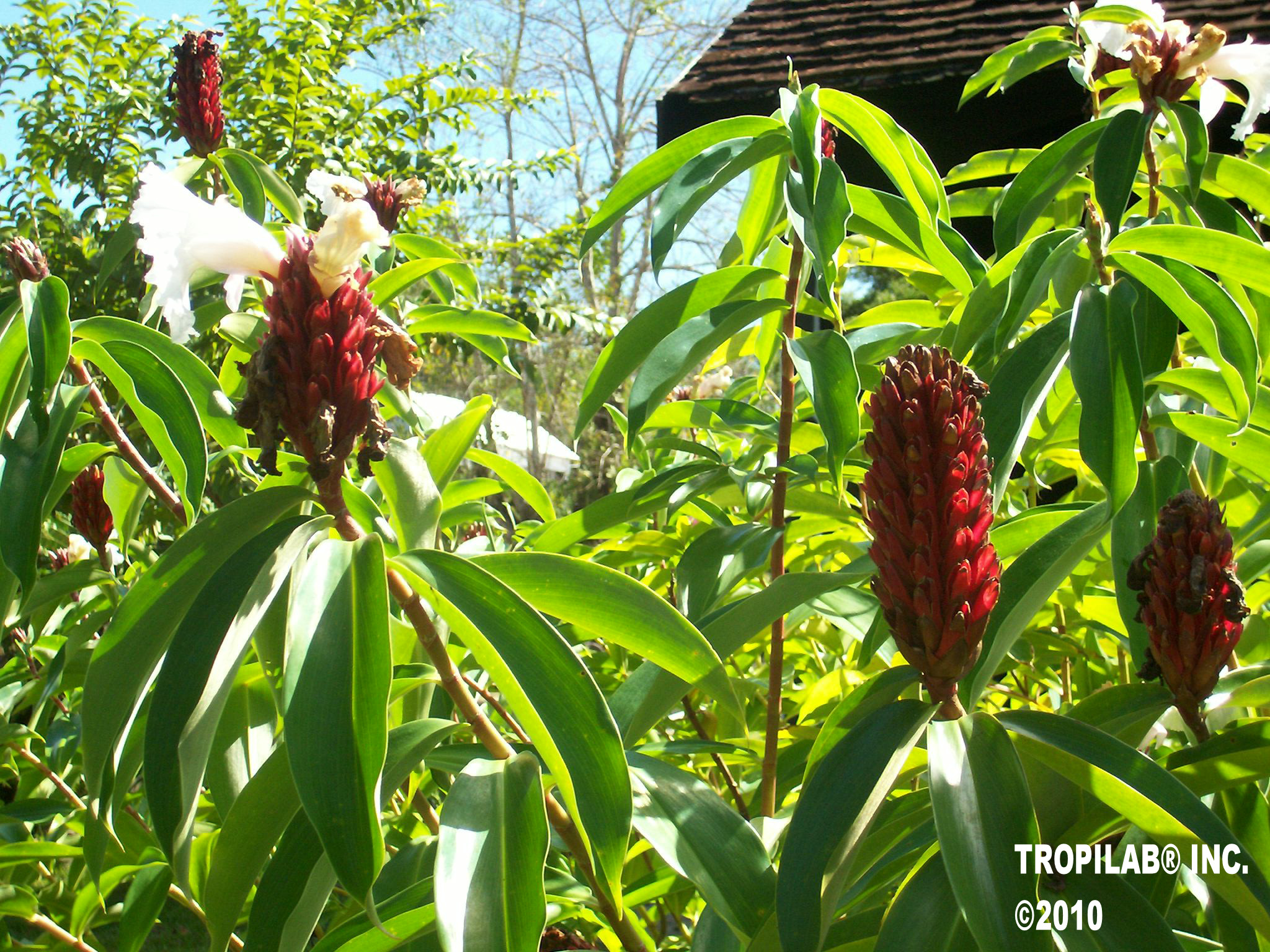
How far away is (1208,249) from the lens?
0.94 metres

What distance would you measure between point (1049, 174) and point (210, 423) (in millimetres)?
1048

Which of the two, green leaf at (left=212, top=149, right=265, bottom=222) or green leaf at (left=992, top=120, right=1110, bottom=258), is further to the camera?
green leaf at (left=212, top=149, right=265, bottom=222)

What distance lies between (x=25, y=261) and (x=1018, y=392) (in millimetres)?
1154

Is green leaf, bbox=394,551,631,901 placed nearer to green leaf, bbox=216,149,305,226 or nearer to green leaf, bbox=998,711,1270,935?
green leaf, bbox=998,711,1270,935

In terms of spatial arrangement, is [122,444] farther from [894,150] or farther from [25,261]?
[894,150]

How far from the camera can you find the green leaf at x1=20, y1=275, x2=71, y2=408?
3.15 ft

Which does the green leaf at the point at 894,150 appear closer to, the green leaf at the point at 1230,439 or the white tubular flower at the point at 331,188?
the green leaf at the point at 1230,439

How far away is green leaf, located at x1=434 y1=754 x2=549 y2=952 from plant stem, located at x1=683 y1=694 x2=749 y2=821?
0.32 meters

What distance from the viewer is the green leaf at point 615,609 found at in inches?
30.3

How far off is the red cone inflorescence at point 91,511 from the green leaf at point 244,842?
126 centimetres

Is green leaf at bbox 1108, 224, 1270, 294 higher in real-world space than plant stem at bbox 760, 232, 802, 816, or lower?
higher

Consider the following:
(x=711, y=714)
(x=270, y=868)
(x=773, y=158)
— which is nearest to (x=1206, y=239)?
(x=773, y=158)

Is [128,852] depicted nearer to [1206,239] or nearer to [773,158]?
[773,158]

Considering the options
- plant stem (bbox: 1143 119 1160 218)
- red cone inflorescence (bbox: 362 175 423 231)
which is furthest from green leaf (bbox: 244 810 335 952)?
plant stem (bbox: 1143 119 1160 218)
